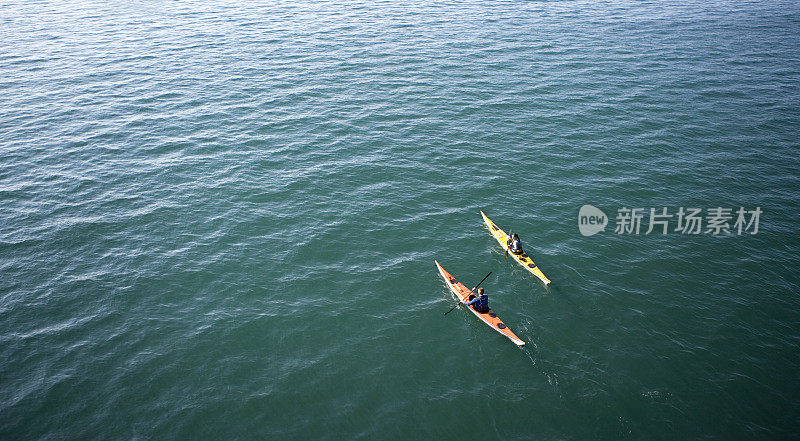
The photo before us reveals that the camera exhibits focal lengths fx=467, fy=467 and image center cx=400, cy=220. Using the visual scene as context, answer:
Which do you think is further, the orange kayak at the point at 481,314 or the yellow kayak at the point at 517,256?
the yellow kayak at the point at 517,256

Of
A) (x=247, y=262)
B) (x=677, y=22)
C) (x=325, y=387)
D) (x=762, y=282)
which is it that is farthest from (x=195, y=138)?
(x=677, y=22)

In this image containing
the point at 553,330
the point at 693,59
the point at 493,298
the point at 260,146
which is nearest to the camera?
the point at 553,330

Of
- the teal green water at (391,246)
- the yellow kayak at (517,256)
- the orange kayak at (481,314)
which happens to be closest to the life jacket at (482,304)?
the orange kayak at (481,314)

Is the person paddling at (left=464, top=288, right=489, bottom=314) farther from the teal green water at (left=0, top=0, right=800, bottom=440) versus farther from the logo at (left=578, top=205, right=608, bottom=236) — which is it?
the logo at (left=578, top=205, right=608, bottom=236)

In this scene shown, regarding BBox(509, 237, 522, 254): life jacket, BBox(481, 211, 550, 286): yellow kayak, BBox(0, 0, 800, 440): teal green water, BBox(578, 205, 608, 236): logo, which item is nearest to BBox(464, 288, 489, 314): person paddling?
BBox(0, 0, 800, 440): teal green water

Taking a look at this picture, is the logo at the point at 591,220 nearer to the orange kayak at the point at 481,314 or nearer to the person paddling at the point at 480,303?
the orange kayak at the point at 481,314

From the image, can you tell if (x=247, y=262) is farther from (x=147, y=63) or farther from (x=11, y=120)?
(x=147, y=63)
